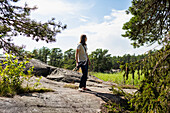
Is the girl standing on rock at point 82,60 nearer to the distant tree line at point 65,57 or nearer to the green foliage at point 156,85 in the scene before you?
the green foliage at point 156,85

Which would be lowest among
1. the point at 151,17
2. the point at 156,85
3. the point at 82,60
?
the point at 156,85

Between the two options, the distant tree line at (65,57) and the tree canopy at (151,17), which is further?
the distant tree line at (65,57)

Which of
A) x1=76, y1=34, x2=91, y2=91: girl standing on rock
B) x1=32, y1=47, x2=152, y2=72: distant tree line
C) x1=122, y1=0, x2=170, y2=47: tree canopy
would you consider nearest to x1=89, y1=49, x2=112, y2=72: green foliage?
x1=32, y1=47, x2=152, y2=72: distant tree line

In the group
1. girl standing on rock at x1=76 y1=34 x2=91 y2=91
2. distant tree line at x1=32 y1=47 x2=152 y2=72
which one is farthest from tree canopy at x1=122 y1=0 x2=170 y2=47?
distant tree line at x1=32 y1=47 x2=152 y2=72

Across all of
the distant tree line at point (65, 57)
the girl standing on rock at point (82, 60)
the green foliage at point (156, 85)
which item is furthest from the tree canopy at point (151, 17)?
the distant tree line at point (65, 57)

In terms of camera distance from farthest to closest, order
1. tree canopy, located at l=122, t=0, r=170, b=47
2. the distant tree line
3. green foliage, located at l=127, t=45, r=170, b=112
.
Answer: the distant tree line, tree canopy, located at l=122, t=0, r=170, b=47, green foliage, located at l=127, t=45, r=170, b=112

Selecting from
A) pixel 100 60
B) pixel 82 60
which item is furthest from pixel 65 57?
pixel 82 60

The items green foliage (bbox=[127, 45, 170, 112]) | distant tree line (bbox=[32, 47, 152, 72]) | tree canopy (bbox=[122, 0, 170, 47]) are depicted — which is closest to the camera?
green foliage (bbox=[127, 45, 170, 112])

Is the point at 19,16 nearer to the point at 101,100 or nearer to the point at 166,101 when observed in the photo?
the point at 101,100

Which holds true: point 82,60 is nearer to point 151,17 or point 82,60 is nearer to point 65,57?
point 151,17

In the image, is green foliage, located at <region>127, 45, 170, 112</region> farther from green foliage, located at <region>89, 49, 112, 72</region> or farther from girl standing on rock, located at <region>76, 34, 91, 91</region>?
green foliage, located at <region>89, 49, 112, 72</region>

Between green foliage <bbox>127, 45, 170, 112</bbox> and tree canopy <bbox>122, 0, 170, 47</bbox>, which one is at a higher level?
tree canopy <bbox>122, 0, 170, 47</bbox>

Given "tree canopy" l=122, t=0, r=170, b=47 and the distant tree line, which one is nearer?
"tree canopy" l=122, t=0, r=170, b=47

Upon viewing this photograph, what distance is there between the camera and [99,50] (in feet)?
188
